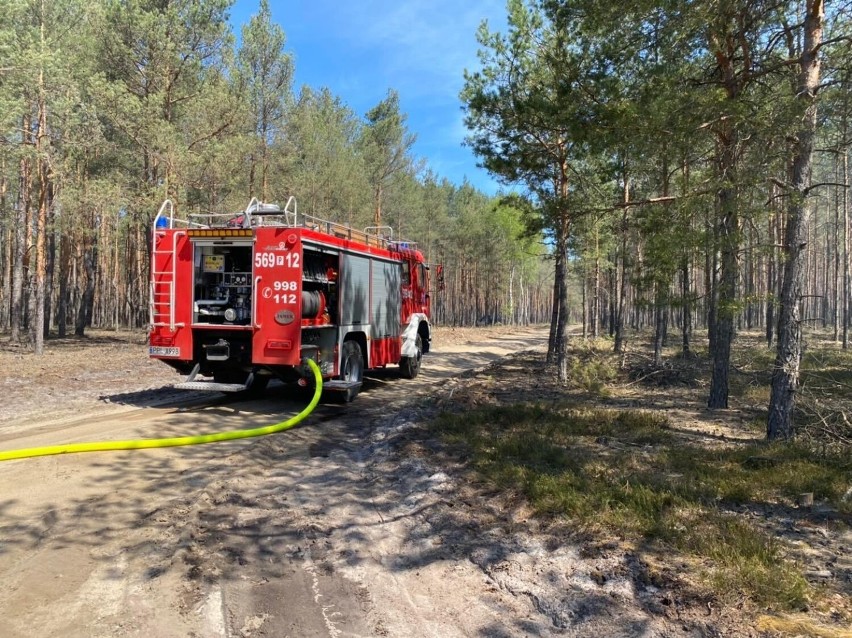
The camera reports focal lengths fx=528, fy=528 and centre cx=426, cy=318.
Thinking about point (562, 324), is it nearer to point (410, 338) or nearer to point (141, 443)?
point (410, 338)

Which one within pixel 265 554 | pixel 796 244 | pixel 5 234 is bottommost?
pixel 265 554

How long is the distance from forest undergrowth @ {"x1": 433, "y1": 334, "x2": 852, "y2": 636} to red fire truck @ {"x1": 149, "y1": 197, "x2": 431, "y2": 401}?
8.82ft

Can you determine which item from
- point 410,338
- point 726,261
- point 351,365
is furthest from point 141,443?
point 726,261

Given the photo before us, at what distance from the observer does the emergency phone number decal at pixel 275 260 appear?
871cm

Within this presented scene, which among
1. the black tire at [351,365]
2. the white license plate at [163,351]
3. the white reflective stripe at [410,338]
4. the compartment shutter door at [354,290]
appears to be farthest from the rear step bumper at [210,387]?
the white reflective stripe at [410,338]

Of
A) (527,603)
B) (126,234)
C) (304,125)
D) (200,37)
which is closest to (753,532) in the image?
(527,603)

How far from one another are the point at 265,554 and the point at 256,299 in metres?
5.35

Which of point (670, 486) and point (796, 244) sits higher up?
point (796, 244)

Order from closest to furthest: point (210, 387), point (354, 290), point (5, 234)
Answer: point (210, 387) < point (354, 290) < point (5, 234)

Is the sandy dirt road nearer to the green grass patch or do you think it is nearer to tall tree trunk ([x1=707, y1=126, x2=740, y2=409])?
the green grass patch

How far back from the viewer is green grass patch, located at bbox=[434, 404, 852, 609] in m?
3.68

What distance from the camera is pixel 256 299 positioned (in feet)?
28.9

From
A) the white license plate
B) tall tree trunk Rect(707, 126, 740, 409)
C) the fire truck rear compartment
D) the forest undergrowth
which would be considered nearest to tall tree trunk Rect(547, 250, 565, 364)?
the forest undergrowth

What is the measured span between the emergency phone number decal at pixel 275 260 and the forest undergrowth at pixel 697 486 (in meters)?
3.54
